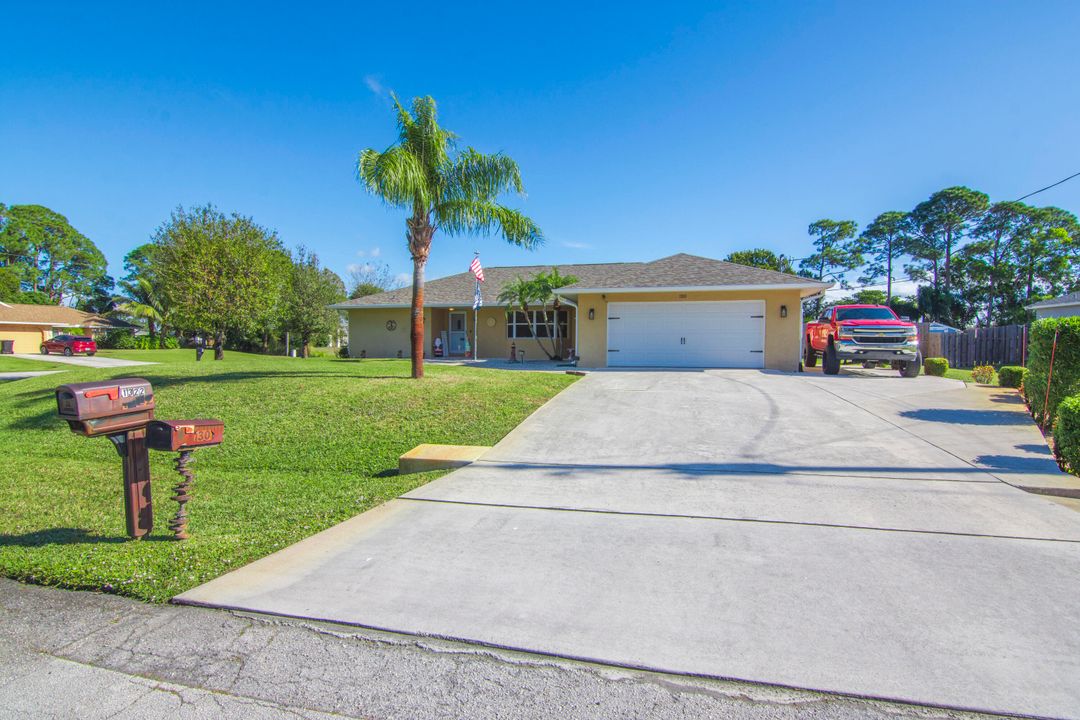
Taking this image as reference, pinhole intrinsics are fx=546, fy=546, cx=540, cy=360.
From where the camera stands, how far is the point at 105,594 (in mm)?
3084

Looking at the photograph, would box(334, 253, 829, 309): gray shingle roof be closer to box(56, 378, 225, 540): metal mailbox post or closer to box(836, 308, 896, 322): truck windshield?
box(836, 308, 896, 322): truck windshield

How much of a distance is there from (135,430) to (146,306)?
160ft

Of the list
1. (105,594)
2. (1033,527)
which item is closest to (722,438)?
(1033,527)

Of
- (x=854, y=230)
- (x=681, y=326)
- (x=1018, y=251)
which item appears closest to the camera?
(x=681, y=326)

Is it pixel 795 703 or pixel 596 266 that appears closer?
pixel 795 703

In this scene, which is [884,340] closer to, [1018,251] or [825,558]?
[825,558]

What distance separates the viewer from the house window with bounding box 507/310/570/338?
21.4m

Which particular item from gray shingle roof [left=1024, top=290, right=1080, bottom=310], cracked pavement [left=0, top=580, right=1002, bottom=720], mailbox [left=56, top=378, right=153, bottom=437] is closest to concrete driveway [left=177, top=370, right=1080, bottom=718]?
cracked pavement [left=0, top=580, right=1002, bottom=720]

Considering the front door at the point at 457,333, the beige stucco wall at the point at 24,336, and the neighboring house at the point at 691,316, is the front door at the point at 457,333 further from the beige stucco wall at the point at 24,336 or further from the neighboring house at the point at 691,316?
the beige stucco wall at the point at 24,336

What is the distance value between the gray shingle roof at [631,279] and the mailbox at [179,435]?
42.3ft

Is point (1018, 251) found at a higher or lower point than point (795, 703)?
higher

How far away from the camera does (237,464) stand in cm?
677

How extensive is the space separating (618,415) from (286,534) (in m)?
5.61

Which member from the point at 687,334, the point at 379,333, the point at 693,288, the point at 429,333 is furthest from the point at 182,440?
the point at 379,333
